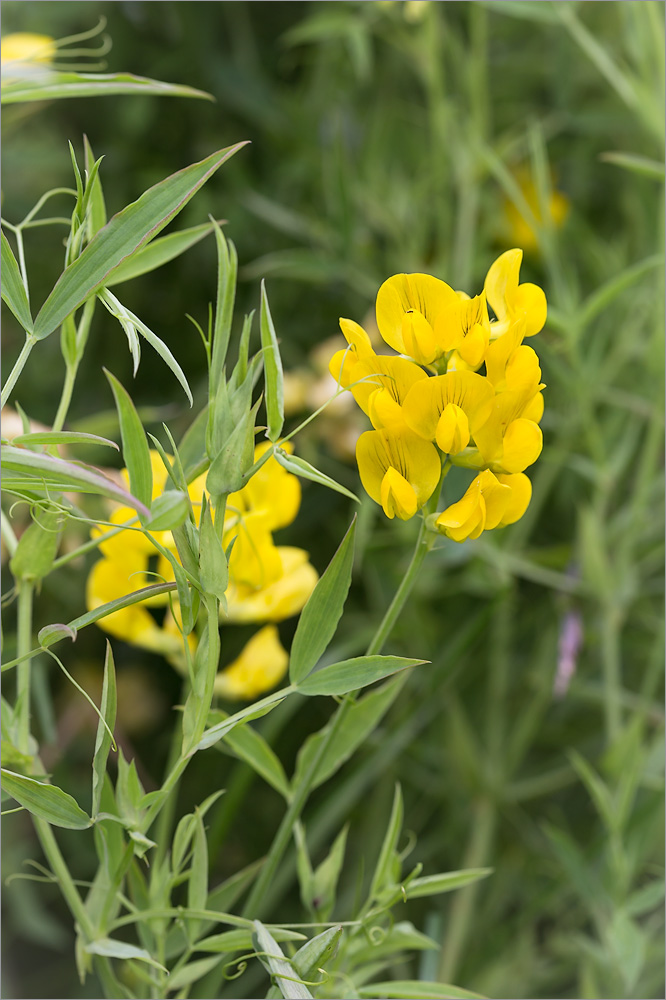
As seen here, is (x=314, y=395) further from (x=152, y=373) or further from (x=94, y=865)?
(x=94, y=865)

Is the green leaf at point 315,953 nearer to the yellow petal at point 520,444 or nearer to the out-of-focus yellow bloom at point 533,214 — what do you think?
the yellow petal at point 520,444

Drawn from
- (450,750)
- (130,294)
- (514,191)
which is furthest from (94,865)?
(514,191)

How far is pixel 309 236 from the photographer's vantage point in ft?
1.97

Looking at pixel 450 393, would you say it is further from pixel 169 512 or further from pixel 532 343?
pixel 532 343

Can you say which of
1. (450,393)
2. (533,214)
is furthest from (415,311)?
(533,214)

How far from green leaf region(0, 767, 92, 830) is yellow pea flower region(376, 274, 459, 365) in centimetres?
14

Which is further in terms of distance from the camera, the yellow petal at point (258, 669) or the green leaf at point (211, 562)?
the yellow petal at point (258, 669)

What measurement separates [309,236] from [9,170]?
215 mm

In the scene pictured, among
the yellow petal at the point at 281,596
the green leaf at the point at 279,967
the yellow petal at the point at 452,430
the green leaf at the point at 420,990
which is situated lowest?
the green leaf at the point at 420,990

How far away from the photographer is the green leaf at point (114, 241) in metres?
0.22

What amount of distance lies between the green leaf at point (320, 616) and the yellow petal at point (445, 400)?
1.5 inches

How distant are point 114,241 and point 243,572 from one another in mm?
114

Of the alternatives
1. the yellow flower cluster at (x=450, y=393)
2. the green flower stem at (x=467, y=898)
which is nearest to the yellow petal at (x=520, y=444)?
the yellow flower cluster at (x=450, y=393)

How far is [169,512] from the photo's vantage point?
7.4 inches
